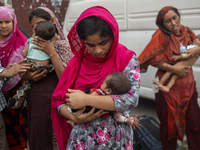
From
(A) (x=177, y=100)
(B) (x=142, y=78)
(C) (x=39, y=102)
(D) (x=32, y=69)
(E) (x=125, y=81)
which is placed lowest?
(B) (x=142, y=78)

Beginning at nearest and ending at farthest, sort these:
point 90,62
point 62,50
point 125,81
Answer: point 125,81 < point 90,62 < point 62,50

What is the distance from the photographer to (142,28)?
407cm

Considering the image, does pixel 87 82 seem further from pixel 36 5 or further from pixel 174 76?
pixel 36 5

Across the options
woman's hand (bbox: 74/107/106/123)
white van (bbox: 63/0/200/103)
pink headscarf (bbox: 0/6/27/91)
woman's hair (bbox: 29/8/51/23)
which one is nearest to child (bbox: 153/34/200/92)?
white van (bbox: 63/0/200/103)

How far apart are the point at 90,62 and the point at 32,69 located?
0.85 m

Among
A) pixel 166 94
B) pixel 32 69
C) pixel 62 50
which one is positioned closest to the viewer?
pixel 32 69

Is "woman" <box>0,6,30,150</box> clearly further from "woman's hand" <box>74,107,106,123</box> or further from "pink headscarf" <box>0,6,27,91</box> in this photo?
"woman's hand" <box>74,107,106,123</box>

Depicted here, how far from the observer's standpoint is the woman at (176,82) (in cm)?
245

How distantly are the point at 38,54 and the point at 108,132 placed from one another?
118 centimetres

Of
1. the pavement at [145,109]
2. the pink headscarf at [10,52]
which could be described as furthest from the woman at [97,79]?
the pavement at [145,109]

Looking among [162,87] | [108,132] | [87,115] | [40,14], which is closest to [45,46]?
[40,14]

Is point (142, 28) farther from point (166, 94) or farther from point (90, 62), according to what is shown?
point (90, 62)

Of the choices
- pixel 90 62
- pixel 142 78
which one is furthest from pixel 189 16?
pixel 90 62

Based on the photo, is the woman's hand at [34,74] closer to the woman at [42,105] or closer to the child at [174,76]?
the woman at [42,105]
